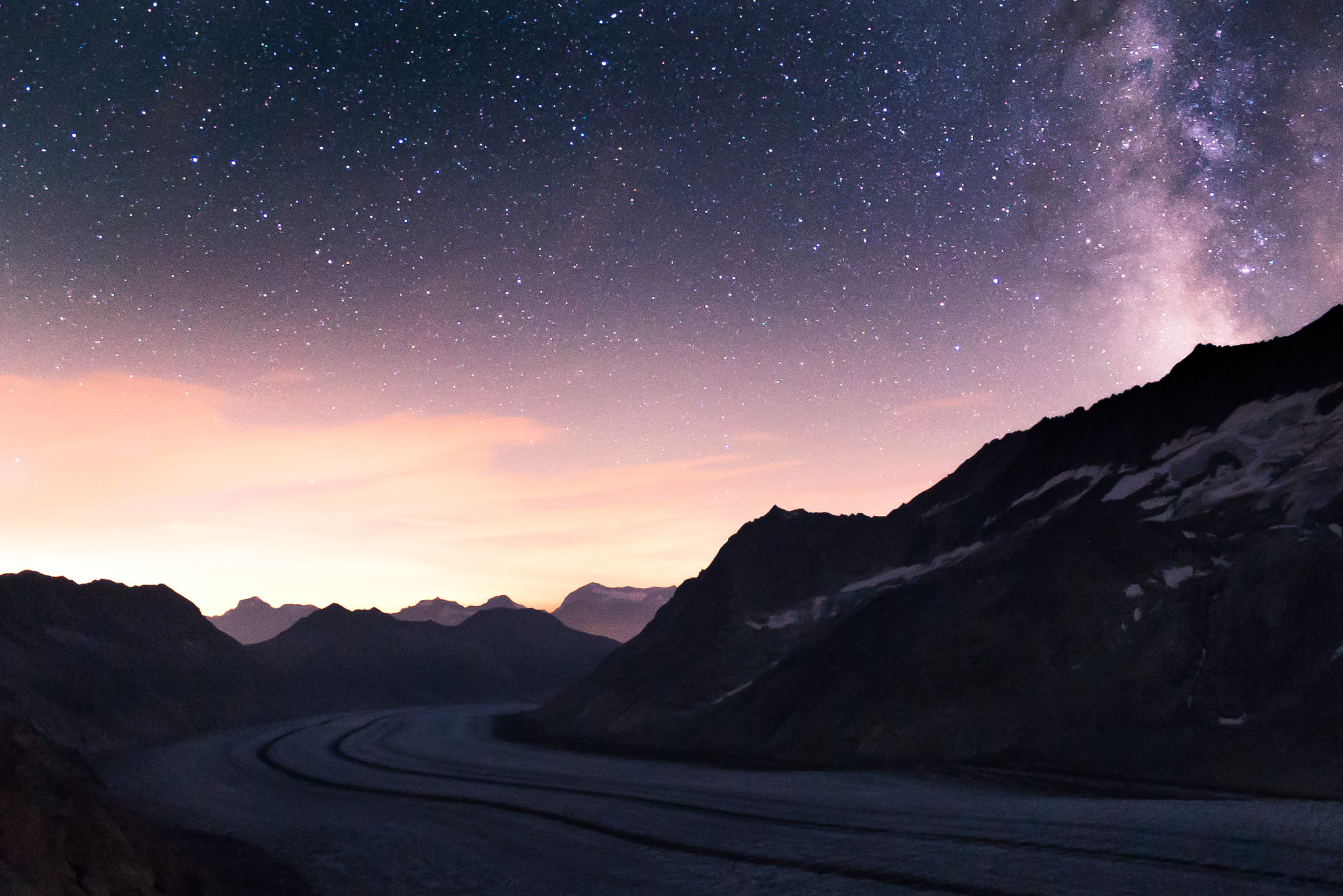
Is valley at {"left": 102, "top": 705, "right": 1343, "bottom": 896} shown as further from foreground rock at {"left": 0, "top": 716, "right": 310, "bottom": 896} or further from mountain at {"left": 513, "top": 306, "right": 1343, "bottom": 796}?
mountain at {"left": 513, "top": 306, "right": 1343, "bottom": 796}

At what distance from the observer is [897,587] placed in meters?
59.5

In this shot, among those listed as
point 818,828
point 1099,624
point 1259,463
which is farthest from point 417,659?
point 818,828

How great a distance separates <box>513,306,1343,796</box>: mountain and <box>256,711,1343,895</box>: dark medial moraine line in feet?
48.8

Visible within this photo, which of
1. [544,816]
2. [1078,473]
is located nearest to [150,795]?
[544,816]

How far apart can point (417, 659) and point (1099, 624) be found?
11752 centimetres

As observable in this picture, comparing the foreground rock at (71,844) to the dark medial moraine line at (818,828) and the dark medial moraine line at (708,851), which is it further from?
the dark medial moraine line at (818,828)

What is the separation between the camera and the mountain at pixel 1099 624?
111ft

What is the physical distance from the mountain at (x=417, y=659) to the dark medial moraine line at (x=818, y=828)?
8429 cm

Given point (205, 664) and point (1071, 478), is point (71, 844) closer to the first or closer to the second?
point (1071, 478)

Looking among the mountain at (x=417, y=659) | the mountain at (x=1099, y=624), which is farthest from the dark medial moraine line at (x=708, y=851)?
the mountain at (x=417, y=659)

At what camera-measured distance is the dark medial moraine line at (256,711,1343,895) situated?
15508 millimetres

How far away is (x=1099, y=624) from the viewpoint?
138ft

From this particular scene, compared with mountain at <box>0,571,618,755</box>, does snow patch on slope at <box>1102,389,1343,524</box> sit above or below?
above

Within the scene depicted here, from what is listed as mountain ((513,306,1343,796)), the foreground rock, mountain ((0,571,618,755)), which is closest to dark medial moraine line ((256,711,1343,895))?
the foreground rock
